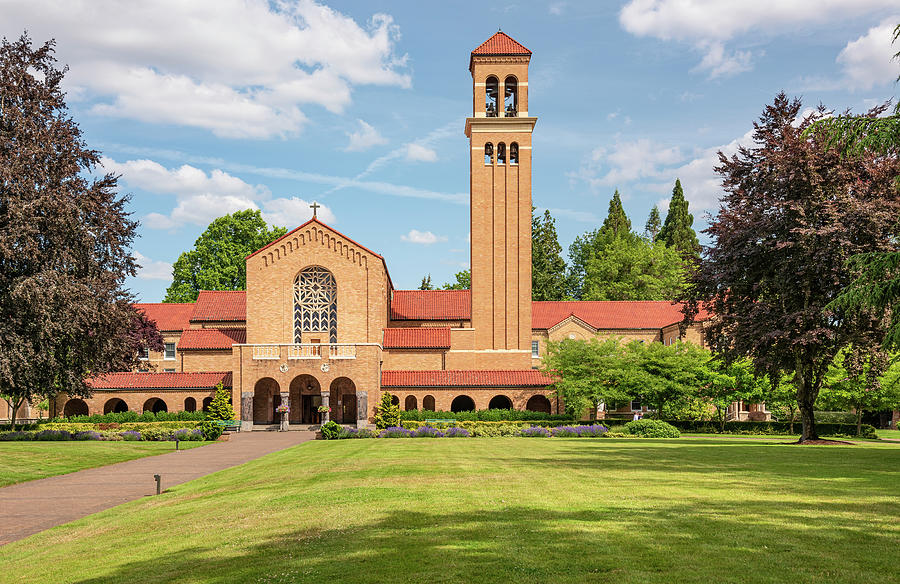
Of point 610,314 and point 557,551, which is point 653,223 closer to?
point 610,314

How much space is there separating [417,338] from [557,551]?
5067 centimetres

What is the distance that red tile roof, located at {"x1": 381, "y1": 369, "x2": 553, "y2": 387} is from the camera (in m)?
55.1

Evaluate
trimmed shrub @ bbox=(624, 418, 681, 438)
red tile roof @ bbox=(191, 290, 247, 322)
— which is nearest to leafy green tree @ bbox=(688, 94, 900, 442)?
trimmed shrub @ bbox=(624, 418, 681, 438)

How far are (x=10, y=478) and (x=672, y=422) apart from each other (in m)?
38.7

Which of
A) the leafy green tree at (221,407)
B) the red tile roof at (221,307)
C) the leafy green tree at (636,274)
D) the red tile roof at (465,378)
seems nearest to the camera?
the leafy green tree at (221,407)

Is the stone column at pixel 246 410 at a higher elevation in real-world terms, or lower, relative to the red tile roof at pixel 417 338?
lower

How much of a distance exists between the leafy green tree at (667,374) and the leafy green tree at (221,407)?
86.4 feet

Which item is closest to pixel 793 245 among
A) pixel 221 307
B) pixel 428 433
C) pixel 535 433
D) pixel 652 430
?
pixel 652 430

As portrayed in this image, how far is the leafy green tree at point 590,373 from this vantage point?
4900 centimetres

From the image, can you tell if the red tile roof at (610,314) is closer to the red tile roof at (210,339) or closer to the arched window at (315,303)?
the arched window at (315,303)

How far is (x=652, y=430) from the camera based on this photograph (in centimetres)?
3800

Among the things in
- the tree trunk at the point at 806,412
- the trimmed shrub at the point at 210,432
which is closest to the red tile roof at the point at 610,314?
the trimmed shrub at the point at 210,432

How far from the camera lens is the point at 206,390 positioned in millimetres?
55750

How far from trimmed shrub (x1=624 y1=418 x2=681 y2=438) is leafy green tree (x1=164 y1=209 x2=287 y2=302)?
169ft
